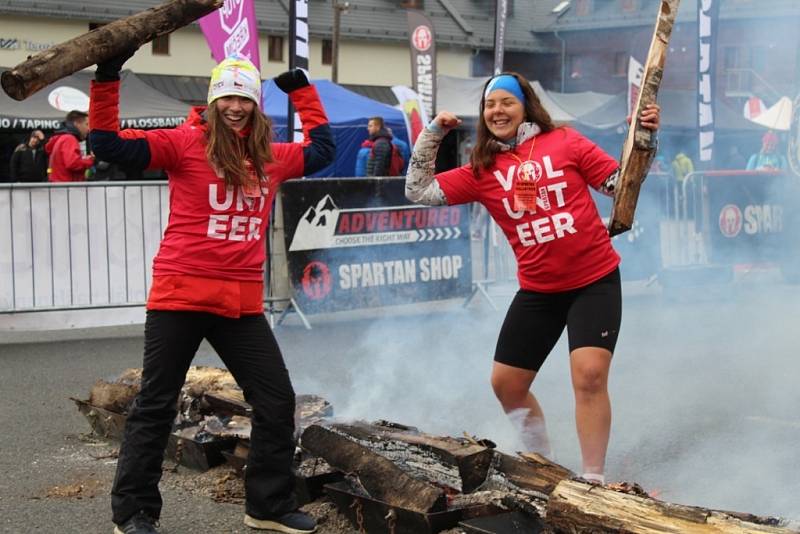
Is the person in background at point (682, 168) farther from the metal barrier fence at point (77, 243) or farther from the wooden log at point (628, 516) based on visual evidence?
the wooden log at point (628, 516)

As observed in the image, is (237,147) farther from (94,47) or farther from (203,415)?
(203,415)

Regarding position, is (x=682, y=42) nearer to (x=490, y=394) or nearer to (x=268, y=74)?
(x=490, y=394)

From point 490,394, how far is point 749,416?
152 cm

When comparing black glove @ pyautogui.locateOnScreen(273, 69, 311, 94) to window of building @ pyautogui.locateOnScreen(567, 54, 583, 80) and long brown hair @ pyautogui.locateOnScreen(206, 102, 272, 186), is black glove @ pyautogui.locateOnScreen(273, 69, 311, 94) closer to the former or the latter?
long brown hair @ pyautogui.locateOnScreen(206, 102, 272, 186)

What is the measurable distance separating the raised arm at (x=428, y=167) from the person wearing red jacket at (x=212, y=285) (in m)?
0.73

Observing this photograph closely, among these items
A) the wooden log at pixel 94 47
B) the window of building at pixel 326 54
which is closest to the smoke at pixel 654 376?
the wooden log at pixel 94 47

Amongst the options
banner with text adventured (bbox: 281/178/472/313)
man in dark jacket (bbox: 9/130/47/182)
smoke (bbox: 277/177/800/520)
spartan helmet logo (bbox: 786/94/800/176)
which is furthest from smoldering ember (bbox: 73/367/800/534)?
man in dark jacket (bbox: 9/130/47/182)

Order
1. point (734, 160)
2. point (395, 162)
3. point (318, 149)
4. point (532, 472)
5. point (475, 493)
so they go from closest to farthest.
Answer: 1. point (475, 493)
2. point (532, 472)
3. point (318, 149)
4. point (395, 162)
5. point (734, 160)

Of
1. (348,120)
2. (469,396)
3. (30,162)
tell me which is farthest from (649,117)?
(348,120)

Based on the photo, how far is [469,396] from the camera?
6832mm

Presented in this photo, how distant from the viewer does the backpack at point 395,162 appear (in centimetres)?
1694

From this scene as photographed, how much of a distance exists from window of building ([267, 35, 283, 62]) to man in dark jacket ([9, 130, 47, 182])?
21.0m

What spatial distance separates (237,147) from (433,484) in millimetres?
1407

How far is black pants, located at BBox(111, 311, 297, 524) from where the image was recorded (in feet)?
13.2
